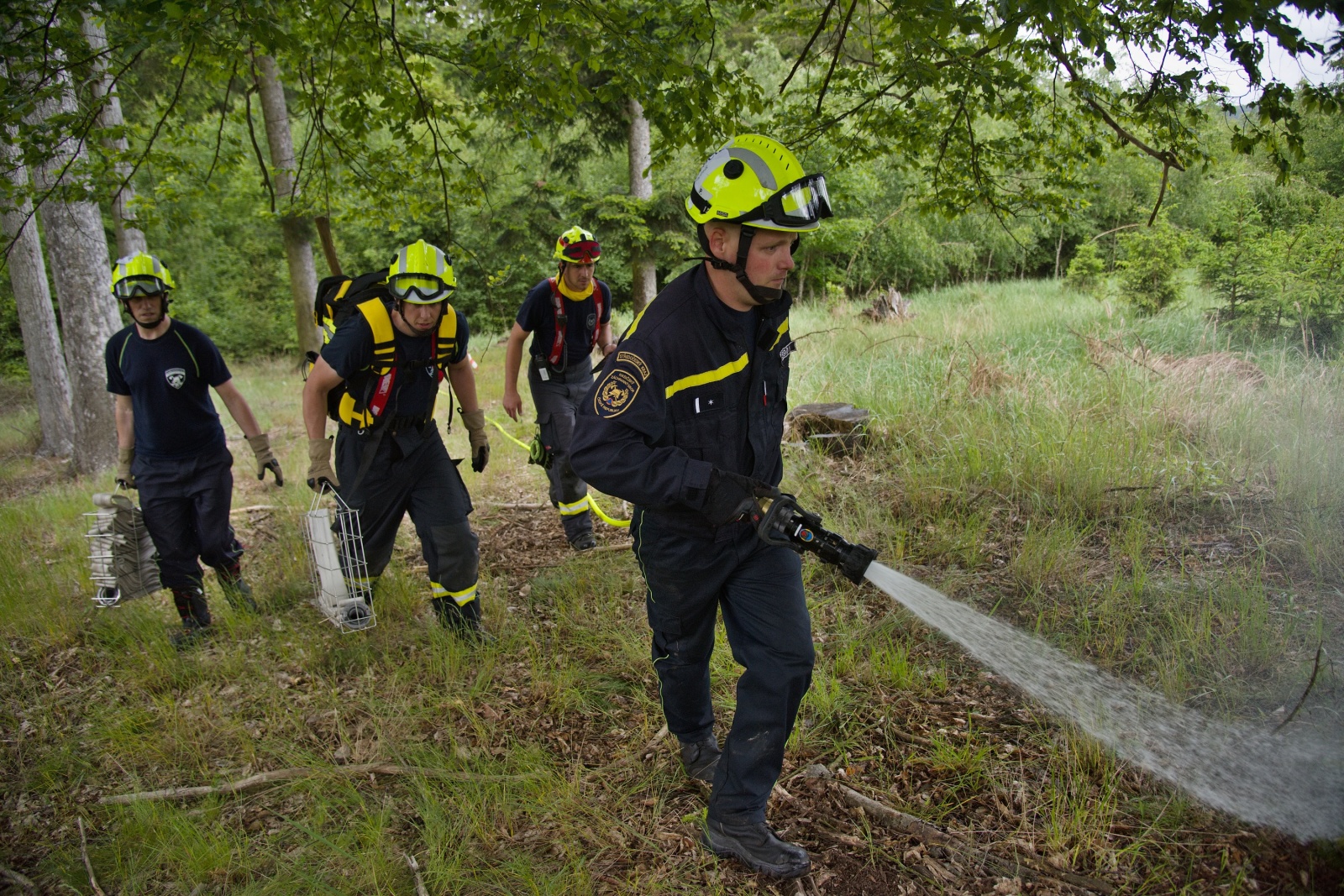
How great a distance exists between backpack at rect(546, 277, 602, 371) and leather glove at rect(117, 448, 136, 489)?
103 inches

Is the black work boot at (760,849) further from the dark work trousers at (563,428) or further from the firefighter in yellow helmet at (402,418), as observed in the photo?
the dark work trousers at (563,428)

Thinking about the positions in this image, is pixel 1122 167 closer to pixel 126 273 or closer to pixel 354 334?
pixel 354 334

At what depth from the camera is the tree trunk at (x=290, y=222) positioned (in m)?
9.62

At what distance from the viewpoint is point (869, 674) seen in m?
3.62

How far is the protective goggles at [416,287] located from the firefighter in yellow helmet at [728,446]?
154 cm

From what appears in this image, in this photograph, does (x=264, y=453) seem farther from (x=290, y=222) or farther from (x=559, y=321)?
(x=290, y=222)

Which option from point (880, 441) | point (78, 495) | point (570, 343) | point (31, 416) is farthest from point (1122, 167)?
point (31, 416)

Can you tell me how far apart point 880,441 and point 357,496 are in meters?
3.87

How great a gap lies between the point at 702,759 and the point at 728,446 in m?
1.33

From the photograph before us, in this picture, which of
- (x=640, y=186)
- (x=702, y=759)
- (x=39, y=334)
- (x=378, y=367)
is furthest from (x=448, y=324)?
(x=39, y=334)

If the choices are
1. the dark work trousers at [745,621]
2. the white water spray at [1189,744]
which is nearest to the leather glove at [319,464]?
the dark work trousers at [745,621]

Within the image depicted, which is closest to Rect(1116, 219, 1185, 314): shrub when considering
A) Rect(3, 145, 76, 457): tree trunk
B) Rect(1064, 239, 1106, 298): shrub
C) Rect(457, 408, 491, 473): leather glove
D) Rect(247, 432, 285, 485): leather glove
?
Rect(1064, 239, 1106, 298): shrub

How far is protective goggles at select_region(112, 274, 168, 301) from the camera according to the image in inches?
169

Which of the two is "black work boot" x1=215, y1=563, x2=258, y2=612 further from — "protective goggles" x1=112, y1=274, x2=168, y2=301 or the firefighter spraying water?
the firefighter spraying water
